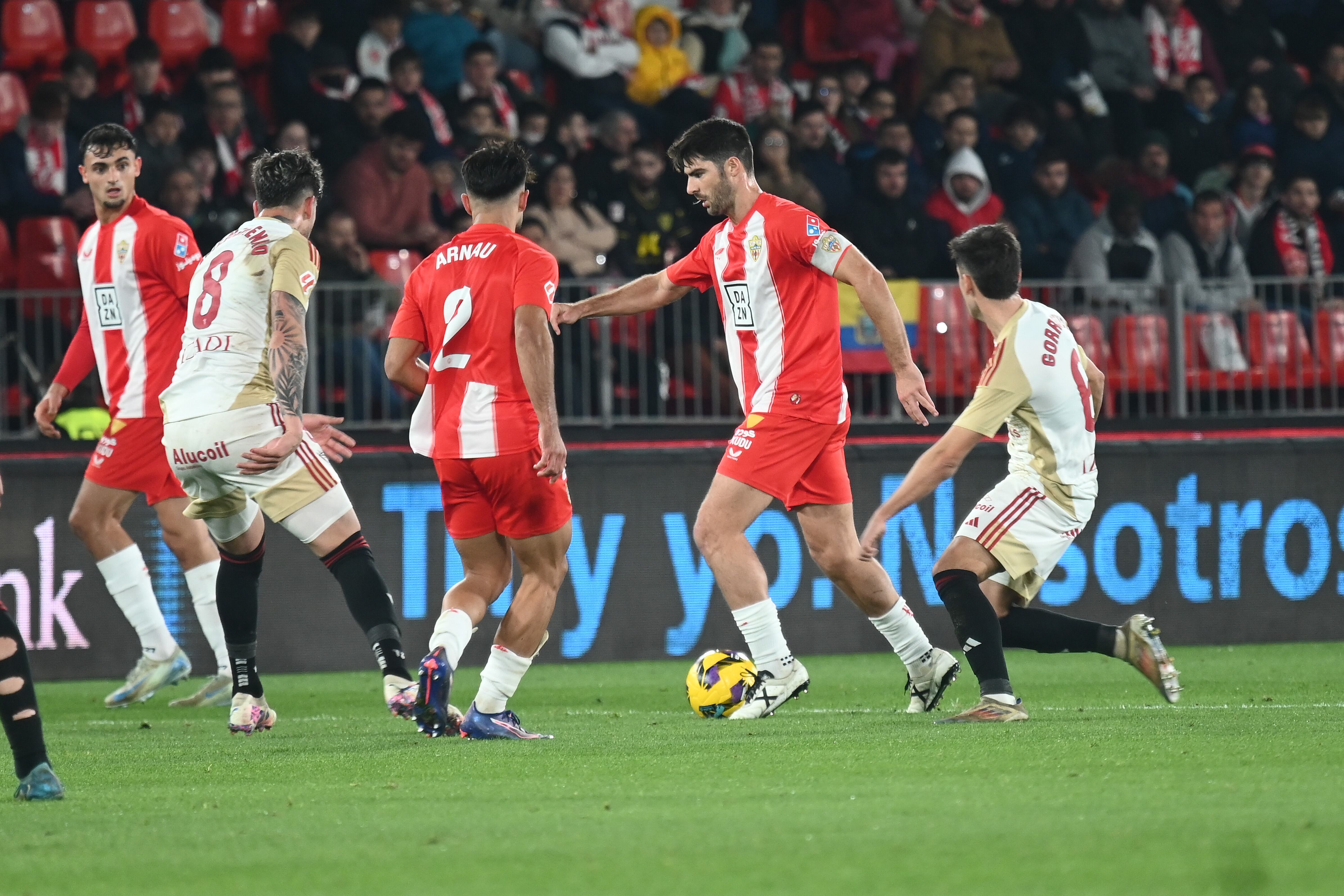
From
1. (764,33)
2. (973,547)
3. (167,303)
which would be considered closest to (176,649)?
(167,303)

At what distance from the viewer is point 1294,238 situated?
557 inches

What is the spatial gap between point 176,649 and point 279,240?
298cm

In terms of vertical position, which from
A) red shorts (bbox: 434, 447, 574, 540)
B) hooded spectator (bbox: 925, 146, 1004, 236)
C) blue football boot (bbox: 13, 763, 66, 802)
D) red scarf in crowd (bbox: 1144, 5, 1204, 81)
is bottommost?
blue football boot (bbox: 13, 763, 66, 802)

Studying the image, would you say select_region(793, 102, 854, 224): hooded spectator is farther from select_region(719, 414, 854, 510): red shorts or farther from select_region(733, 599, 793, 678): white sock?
select_region(733, 599, 793, 678): white sock

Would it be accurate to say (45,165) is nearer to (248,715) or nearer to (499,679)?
(248,715)

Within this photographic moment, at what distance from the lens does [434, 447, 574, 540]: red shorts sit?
6.68 m

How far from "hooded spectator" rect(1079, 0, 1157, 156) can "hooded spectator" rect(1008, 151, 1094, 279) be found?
2361mm

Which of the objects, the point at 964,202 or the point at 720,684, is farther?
the point at 964,202

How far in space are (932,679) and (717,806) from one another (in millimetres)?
2678

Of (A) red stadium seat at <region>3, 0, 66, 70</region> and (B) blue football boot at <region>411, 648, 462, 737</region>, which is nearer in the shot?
(B) blue football boot at <region>411, 648, 462, 737</region>

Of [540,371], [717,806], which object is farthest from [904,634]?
[717,806]

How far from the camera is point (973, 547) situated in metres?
6.94

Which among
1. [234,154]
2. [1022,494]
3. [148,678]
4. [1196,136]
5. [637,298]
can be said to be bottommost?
[148,678]

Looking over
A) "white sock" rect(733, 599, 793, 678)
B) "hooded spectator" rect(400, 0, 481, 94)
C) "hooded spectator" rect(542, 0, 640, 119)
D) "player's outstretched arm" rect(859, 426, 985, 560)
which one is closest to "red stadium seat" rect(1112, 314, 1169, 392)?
A: "hooded spectator" rect(542, 0, 640, 119)
